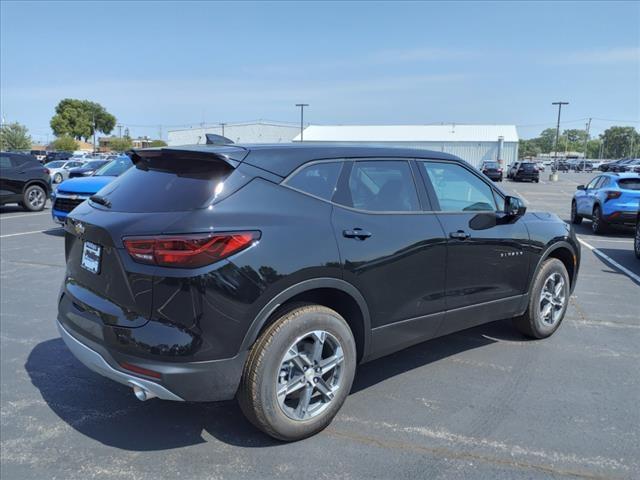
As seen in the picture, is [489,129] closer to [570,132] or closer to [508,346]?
[508,346]

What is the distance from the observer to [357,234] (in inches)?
131

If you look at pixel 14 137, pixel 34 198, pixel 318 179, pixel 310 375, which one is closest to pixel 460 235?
pixel 318 179

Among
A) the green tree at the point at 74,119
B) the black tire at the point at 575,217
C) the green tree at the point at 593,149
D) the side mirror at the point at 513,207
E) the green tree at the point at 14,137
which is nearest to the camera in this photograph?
the side mirror at the point at 513,207

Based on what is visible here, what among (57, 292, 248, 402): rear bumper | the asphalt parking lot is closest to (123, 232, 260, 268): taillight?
(57, 292, 248, 402): rear bumper

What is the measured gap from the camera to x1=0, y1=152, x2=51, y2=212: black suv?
15023mm

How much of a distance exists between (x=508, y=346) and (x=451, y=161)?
184 cm

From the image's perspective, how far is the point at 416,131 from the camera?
7469 centimetres

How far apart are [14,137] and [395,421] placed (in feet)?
284

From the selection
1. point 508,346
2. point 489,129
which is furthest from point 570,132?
point 508,346

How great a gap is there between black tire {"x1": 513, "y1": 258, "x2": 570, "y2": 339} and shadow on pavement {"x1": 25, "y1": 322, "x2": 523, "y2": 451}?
67 centimetres

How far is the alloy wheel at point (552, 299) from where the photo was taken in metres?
4.96

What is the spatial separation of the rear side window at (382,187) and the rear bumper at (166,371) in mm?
1289

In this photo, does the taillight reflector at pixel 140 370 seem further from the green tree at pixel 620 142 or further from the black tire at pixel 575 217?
the green tree at pixel 620 142

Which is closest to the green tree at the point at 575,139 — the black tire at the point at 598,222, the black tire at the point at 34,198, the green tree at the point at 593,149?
the green tree at the point at 593,149
